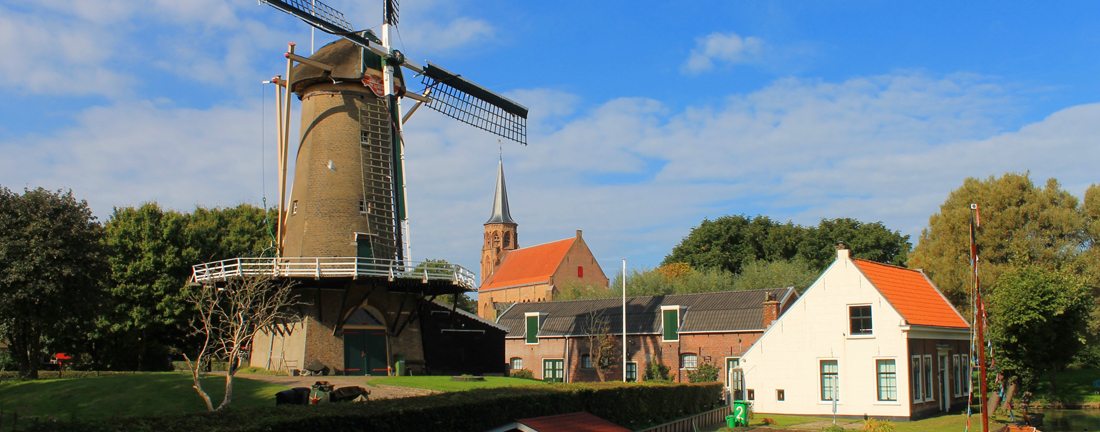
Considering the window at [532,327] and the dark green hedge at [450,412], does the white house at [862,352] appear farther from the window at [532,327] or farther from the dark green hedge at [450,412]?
the window at [532,327]

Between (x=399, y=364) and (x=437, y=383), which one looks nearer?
(x=437, y=383)

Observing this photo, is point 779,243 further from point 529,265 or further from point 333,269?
point 333,269

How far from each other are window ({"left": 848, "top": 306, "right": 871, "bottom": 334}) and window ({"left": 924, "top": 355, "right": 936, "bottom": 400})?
2000mm

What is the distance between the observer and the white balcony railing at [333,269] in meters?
21.5

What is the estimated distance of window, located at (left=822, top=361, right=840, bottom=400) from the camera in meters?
22.8

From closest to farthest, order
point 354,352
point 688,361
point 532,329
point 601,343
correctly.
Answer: point 354,352 → point 688,361 → point 601,343 → point 532,329

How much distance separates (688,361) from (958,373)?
10.1 m

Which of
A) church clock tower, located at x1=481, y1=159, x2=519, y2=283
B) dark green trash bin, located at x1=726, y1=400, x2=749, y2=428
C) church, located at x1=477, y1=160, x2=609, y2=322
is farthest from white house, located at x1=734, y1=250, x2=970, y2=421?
church clock tower, located at x1=481, y1=159, x2=519, y2=283

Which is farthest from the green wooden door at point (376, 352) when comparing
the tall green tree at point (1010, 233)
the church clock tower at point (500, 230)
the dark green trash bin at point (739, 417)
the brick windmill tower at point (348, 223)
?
the church clock tower at point (500, 230)

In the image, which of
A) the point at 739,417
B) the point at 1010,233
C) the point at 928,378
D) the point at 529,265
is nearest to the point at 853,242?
the point at 1010,233

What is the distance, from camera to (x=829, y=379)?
75.6 ft

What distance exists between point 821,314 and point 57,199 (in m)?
23.7

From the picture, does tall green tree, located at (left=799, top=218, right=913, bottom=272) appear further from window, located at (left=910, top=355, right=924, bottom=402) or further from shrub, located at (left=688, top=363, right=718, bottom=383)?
window, located at (left=910, top=355, right=924, bottom=402)

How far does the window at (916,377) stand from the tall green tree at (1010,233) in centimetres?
1327
